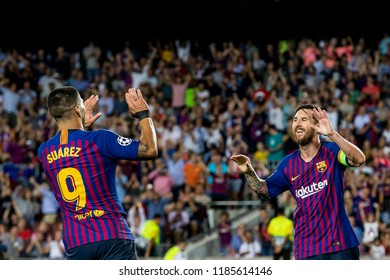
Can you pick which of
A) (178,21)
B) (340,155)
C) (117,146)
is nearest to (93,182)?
(117,146)

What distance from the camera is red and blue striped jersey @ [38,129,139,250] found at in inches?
272

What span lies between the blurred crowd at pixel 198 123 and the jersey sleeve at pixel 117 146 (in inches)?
422

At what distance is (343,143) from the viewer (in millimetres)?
7695

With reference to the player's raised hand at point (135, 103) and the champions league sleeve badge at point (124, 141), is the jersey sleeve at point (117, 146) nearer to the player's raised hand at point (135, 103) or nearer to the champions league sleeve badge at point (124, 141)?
the champions league sleeve badge at point (124, 141)

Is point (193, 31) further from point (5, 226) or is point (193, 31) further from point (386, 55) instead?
point (5, 226)

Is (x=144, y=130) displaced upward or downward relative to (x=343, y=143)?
upward

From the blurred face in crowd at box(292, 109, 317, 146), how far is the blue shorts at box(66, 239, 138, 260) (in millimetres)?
2076

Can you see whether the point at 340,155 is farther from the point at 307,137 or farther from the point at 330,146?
the point at 307,137

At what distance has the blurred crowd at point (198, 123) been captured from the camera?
59.6 ft

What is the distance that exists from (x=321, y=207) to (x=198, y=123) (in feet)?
43.4

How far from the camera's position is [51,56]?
2588 cm

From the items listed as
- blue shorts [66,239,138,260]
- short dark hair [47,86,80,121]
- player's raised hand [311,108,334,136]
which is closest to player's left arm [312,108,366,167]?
player's raised hand [311,108,334,136]

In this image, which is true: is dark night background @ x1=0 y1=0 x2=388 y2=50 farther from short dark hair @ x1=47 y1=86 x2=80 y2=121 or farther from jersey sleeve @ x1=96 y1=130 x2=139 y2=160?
jersey sleeve @ x1=96 y1=130 x2=139 y2=160
